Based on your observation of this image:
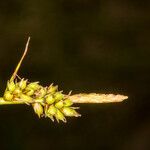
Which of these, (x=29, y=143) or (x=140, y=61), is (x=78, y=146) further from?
(x=140, y=61)

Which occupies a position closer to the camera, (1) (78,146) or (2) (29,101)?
(2) (29,101)

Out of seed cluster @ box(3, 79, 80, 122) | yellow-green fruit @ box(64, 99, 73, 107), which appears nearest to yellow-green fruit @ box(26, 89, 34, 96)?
seed cluster @ box(3, 79, 80, 122)

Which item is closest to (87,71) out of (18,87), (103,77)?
(103,77)

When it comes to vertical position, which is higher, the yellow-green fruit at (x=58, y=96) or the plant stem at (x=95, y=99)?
the yellow-green fruit at (x=58, y=96)

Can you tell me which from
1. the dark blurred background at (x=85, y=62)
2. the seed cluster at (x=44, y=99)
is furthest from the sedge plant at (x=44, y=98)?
the dark blurred background at (x=85, y=62)

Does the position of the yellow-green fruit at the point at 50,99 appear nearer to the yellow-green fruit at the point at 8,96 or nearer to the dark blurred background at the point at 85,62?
the yellow-green fruit at the point at 8,96

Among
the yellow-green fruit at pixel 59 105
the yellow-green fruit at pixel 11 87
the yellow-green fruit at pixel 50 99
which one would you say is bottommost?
the yellow-green fruit at pixel 59 105

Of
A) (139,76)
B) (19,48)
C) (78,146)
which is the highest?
(19,48)
